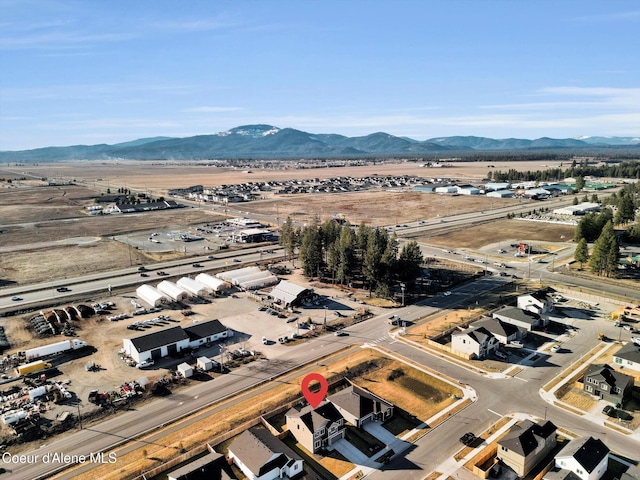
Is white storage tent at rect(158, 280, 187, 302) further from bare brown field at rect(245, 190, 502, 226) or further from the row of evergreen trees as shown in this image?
bare brown field at rect(245, 190, 502, 226)

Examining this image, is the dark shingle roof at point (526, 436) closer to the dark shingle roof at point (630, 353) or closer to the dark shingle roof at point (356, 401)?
the dark shingle roof at point (356, 401)

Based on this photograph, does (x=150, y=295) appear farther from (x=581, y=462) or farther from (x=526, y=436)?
(x=581, y=462)

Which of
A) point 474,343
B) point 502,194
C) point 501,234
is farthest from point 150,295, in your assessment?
point 502,194

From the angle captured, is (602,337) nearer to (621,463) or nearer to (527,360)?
(527,360)

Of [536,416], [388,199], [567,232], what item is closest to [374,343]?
[536,416]

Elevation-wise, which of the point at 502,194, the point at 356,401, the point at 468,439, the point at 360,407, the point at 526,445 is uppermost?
the point at 502,194

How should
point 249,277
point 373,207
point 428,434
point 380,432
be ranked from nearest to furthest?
point 428,434, point 380,432, point 249,277, point 373,207
